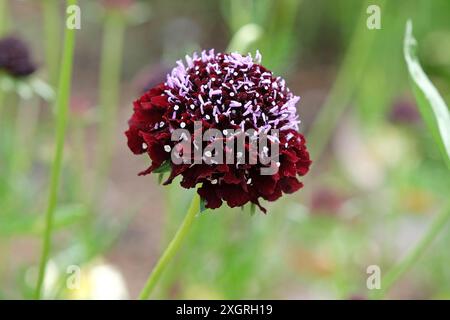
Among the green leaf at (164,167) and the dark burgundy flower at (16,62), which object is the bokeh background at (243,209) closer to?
the dark burgundy flower at (16,62)

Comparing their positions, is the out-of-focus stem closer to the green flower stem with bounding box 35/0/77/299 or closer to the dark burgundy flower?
the dark burgundy flower

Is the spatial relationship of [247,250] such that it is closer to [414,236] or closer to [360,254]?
[360,254]

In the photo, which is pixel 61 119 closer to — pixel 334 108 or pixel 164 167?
pixel 164 167

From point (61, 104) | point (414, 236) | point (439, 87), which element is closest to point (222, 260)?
point (61, 104)

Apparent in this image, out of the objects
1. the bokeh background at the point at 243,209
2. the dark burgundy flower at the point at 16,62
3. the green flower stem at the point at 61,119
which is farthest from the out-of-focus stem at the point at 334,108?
the green flower stem at the point at 61,119

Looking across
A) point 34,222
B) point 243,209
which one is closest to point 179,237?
point 243,209

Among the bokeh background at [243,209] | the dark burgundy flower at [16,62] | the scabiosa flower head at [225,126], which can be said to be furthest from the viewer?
the bokeh background at [243,209]
